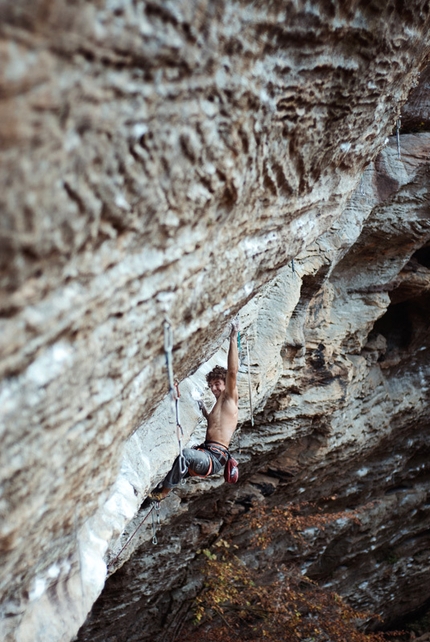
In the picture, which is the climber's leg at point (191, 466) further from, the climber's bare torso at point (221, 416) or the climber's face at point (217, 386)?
the climber's face at point (217, 386)

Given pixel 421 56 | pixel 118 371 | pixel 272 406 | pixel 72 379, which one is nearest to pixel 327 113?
pixel 421 56

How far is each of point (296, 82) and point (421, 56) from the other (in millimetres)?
1147

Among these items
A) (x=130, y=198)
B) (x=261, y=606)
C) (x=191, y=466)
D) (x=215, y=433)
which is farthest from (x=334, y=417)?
(x=130, y=198)

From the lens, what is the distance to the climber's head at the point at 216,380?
12.7ft

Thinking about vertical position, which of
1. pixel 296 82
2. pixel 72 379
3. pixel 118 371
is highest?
pixel 296 82

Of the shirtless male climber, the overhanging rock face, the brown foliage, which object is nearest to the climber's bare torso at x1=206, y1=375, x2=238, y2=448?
the shirtless male climber

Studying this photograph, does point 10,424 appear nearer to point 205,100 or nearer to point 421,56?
point 205,100

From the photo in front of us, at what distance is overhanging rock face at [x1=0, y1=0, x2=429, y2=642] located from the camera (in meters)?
1.04

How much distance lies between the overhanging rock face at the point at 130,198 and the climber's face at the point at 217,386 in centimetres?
92

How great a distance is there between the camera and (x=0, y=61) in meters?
0.87

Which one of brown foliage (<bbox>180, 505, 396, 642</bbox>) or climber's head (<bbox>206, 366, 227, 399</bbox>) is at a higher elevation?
climber's head (<bbox>206, 366, 227, 399</bbox>)

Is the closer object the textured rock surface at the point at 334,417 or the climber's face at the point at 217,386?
the climber's face at the point at 217,386

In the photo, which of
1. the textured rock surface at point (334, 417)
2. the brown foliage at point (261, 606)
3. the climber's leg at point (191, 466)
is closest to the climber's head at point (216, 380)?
the textured rock surface at point (334, 417)

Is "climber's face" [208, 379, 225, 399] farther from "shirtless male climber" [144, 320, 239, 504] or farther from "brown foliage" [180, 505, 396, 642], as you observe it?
"brown foliage" [180, 505, 396, 642]
